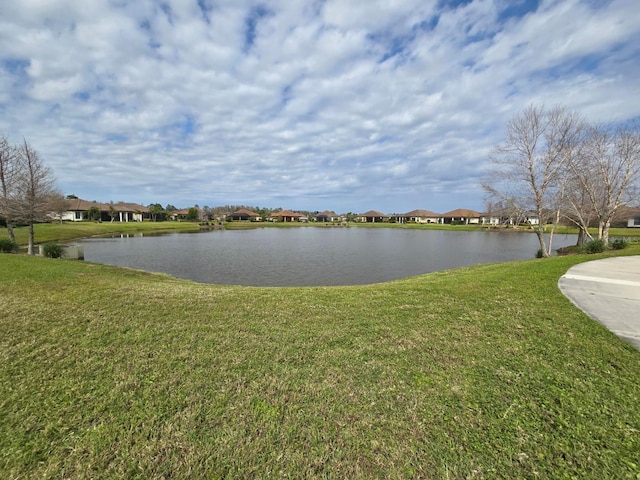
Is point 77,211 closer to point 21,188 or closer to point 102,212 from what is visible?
point 102,212

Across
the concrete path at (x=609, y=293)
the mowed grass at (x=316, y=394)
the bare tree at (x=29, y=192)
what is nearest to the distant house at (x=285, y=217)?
the bare tree at (x=29, y=192)

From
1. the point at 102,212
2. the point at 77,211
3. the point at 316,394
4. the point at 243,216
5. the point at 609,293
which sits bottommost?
the point at 316,394

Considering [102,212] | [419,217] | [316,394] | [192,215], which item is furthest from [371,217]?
[316,394]

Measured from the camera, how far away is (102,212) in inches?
3113

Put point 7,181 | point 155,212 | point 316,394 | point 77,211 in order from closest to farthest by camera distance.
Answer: point 316,394
point 7,181
point 77,211
point 155,212

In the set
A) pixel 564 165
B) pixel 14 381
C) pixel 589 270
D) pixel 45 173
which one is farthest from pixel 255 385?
pixel 45 173

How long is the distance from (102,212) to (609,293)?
317ft

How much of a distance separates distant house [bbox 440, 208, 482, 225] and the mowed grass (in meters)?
113

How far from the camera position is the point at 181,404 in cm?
338

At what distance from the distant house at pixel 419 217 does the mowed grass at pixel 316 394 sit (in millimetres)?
123161

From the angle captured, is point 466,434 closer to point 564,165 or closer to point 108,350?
point 108,350

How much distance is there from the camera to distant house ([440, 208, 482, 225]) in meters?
109

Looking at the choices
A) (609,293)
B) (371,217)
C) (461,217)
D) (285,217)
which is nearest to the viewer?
(609,293)

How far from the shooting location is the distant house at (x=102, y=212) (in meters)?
75.8
